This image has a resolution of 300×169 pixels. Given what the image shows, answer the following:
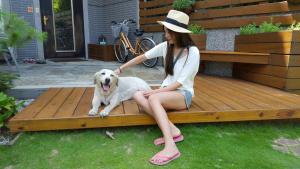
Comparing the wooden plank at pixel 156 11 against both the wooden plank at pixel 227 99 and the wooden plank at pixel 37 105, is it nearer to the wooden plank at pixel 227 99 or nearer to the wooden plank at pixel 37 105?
the wooden plank at pixel 227 99

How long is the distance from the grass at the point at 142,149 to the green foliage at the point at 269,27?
5.87 ft

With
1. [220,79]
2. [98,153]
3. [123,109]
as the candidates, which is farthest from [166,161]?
[220,79]

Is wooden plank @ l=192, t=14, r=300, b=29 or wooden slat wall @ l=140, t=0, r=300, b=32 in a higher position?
wooden slat wall @ l=140, t=0, r=300, b=32

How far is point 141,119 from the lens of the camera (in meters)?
2.79

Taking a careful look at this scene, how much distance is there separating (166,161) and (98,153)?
0.63m

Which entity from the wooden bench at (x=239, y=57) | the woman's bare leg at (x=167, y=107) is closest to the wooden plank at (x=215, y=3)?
the wooden bench at (x=239, y=57)

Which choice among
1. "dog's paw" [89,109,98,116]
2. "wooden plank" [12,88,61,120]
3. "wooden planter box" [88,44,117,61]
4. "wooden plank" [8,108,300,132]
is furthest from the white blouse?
"wooden planter box" [88,44,117,61]

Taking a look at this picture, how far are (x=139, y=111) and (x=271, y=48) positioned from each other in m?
2.46

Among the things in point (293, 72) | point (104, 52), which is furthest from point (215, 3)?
point (104, 52)

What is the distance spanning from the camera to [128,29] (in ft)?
24.9

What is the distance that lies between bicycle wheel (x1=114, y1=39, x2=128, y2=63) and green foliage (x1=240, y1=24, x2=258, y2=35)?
10.3ft

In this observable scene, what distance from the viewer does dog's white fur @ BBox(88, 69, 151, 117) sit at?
284 cm

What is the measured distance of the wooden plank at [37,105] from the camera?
2735 millimetres

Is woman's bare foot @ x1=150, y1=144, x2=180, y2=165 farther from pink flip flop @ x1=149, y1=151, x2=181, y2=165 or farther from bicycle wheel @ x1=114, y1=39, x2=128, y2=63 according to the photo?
bicycle wheel @ x1=114, y1=39, x2=128, y2=63
